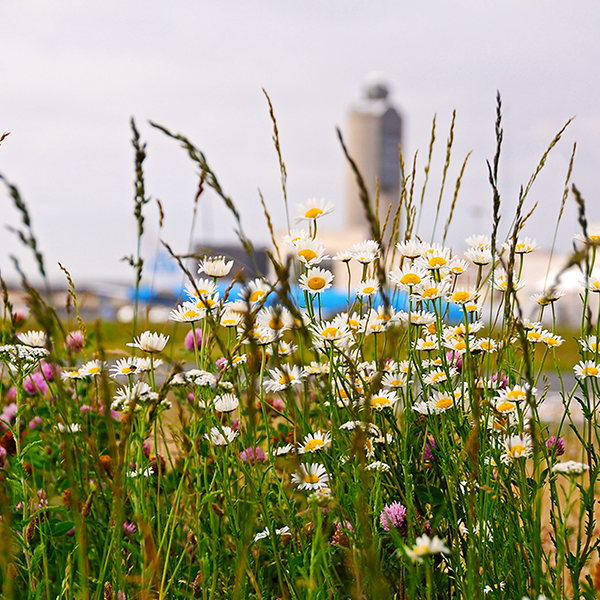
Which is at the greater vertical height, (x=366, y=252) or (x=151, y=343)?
(x=366, y=252)

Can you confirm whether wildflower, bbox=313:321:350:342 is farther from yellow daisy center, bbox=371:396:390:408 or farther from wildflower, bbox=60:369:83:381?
wildflower, bbox=60:369:83:381

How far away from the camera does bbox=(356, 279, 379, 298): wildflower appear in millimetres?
1276

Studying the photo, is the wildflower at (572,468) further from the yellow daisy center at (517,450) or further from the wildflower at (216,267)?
the wildflower at (216,267)

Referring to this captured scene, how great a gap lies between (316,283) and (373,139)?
41217 millimetres

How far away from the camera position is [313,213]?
133 centimetres

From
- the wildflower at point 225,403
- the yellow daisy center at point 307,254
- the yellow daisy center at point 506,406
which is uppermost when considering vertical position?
the yellow daisy center at point 307,254

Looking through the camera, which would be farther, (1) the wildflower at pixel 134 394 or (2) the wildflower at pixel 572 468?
(1) the wildflower at pixel 134 394

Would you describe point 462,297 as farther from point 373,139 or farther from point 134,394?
point 373,139

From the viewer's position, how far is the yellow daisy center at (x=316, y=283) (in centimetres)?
113

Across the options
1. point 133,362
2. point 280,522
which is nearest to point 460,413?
point 280,522

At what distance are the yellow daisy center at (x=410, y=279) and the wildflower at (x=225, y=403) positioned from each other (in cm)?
37

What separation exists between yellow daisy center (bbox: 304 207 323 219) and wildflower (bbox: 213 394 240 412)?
0.41 meters

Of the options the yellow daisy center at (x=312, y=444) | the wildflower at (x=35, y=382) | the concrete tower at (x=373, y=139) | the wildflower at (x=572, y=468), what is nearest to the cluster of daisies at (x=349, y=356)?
the yellow daisy center at (x=312, y=444)

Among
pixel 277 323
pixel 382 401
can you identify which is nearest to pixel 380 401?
pixel 382 401
